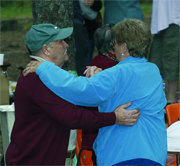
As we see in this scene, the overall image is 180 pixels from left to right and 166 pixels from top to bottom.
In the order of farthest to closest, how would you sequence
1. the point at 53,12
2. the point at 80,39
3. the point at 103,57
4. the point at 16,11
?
the point at 16,11 < the point at 80,39 < the point at 53,12 < the point at 103,57

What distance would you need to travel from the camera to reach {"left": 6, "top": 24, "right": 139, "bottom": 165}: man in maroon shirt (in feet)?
7.61

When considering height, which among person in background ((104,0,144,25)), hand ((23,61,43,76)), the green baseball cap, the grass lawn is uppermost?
Answer: the green baseball cap

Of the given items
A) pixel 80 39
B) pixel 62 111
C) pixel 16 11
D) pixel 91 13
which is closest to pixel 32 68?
pixel 62 111

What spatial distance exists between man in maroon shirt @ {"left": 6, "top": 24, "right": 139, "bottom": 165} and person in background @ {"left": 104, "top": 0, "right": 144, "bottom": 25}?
3.53 meters

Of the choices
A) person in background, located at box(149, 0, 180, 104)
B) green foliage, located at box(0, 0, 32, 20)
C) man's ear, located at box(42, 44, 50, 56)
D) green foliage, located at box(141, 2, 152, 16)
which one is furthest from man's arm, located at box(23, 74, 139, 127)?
green foliage, located at box(141, 2, 152, 16)

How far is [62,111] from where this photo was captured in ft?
7.58

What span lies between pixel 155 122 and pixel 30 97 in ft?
2.64

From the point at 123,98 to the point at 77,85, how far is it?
0.32m

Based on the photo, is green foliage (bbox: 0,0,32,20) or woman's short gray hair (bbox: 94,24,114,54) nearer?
woman's short gray hair (bbox: 94,24,114,54)

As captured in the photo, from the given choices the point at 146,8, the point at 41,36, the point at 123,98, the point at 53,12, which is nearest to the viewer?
the point at 123,98

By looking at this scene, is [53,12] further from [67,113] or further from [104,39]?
[67,113]

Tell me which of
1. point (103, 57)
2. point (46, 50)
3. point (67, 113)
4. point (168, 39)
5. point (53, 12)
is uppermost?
point (46, 50)

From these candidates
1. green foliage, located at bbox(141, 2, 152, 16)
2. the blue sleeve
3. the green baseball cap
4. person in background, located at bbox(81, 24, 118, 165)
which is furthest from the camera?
green foliage, located at bbox(141, 2, 152, 16)

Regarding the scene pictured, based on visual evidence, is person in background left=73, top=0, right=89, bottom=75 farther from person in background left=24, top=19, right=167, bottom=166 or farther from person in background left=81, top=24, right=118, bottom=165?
person in background left=24, top=19, right=167, bottom=166
